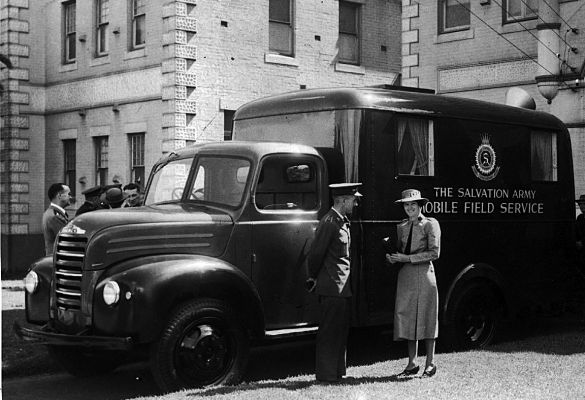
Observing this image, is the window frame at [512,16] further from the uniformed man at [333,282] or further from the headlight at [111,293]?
the headlight at [111,293]

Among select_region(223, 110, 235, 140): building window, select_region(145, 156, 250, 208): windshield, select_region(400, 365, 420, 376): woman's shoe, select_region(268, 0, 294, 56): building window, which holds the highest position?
select_region(268, 0, 294, 56): building window

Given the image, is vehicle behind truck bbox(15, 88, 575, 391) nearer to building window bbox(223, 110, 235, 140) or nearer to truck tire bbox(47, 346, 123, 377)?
truck tire bbox(47, 346, 123, 377)

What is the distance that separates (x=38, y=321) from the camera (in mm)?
9211

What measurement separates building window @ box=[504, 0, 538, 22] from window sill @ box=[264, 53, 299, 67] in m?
6.64

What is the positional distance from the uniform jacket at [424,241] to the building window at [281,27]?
593 inches

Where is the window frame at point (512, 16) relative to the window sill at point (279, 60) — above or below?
above

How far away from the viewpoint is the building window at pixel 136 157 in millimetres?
22562

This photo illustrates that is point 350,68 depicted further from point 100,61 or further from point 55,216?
point 55,216

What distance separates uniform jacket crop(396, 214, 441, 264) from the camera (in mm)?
9039

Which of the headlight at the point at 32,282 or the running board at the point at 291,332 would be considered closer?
the running board at the point at 291,332

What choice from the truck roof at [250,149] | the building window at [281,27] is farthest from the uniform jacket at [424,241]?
the building window at [281,27]

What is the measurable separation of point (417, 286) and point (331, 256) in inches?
38.7

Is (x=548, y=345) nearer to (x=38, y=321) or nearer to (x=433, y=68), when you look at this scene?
(x=38, y=321)

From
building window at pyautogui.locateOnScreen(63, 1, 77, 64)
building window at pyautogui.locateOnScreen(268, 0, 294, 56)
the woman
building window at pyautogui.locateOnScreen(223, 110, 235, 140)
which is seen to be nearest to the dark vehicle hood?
the woman
